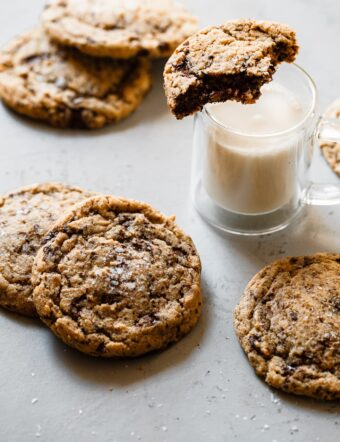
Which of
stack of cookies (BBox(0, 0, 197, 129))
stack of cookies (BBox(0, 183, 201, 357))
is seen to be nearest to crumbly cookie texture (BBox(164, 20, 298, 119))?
stack of cookies (BBox(0, 183, 201, 357))

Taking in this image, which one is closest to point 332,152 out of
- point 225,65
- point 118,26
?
point 225,65

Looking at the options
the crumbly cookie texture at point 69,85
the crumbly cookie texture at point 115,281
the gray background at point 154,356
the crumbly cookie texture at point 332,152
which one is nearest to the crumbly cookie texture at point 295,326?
the gray background at point 154,356

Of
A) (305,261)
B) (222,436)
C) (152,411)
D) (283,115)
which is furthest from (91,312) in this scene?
(283,115)

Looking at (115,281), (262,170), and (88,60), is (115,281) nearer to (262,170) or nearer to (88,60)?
(262,170)

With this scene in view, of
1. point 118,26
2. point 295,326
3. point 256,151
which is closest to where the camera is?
point 295,326

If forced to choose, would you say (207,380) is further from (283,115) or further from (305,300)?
(283,115)

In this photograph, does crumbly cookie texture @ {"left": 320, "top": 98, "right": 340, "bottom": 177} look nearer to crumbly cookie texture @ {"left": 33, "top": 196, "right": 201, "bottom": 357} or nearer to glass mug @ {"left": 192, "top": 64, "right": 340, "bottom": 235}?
glass mug @ {"left": 192, "top": 64, "right": 340, "bottom": 235}

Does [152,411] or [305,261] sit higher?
[305,261]
